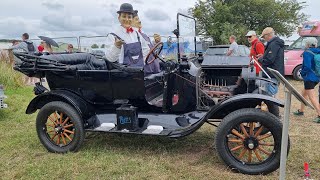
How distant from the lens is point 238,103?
3629 mm

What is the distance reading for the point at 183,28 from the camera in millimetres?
4332

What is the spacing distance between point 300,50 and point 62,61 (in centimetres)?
904

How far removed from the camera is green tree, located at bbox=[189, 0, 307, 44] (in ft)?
87.4

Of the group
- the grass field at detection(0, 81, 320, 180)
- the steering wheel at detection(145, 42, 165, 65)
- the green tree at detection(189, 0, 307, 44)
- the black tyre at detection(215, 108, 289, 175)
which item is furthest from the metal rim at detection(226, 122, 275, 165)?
the green tree at detection(189, 0, 307, 44)

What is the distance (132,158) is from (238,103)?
56.7 inches

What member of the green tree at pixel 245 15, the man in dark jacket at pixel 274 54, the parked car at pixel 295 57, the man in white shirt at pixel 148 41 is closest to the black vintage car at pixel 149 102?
the man in white shirt at pixel 148 41

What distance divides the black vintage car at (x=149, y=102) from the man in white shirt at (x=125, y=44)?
0.42 ft

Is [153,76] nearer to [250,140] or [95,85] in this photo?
[95,85]

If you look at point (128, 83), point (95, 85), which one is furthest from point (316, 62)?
point (95, 85)

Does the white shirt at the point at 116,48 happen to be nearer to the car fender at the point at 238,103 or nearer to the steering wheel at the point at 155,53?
the steering wheel at the point at 155,53

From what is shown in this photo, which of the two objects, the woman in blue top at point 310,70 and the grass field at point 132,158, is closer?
the grass field at point 132,158

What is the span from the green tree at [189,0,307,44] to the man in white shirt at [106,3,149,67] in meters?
22.2

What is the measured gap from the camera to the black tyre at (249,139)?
11.3 feet

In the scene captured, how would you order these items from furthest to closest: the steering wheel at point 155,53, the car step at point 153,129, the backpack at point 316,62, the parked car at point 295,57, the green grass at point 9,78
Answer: the parked car at point 295,57 → the green grass at point 9,78 → the backpack at point 316,62 → the steering wheel at point 155,53 → the car step at point 153,129
